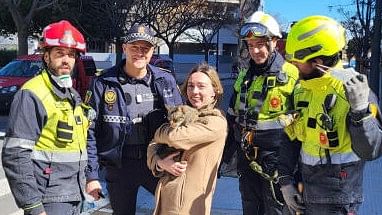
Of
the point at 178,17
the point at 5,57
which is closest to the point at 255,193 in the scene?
the point at 178,17

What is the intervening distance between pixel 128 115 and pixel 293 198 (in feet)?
4.52

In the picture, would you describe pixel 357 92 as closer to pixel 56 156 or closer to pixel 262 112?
pixel 262 112

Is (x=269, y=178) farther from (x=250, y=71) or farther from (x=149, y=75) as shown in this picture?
(x=149, y=75)

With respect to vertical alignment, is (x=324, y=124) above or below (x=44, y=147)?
above

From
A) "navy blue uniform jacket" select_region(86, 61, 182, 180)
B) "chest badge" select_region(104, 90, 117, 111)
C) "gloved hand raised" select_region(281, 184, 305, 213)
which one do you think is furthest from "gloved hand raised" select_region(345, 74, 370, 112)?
"chest badge" select_region(104, 90, 117, 111)

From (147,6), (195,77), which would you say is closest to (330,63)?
(195,77)

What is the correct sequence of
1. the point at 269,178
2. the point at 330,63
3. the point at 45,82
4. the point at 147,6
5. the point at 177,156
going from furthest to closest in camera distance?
the point at 147,6 < the point at 269,178 < the point at 177,156 < the point at 45,82 < the point at 330,63

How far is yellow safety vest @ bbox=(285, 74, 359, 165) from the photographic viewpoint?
9.73 feet

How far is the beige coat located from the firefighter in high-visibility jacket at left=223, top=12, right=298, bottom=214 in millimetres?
648

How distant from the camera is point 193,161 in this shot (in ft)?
11.7

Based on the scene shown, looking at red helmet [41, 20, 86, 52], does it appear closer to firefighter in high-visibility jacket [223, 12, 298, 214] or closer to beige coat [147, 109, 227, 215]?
beige coat [147, 109, 227, 215]

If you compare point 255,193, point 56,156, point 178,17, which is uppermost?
point 178,17

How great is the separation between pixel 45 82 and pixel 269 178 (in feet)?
5.88

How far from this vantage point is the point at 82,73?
1355 centimetres
